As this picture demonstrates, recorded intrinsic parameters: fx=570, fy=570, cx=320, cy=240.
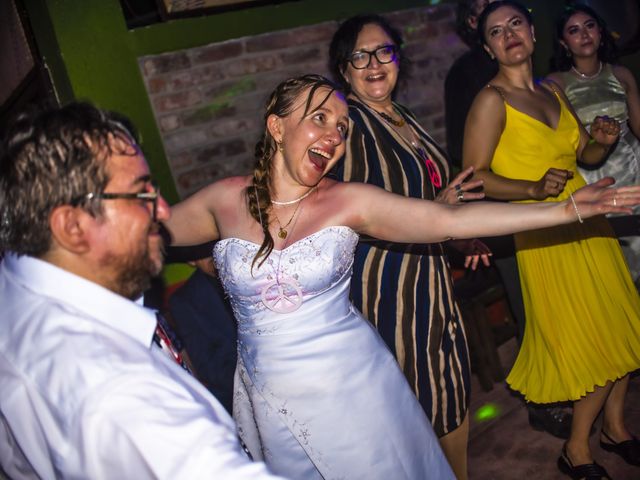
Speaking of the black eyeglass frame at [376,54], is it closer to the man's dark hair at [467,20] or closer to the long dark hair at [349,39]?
the long dark hair at [349,39]

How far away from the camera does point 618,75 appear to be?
11.4ft

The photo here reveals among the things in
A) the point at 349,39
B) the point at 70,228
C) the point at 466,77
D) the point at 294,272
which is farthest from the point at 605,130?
the point at 70,228

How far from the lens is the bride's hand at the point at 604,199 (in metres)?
1.62

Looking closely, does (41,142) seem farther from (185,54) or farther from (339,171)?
(185,54)

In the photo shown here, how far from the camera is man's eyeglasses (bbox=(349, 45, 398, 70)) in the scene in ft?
8.25

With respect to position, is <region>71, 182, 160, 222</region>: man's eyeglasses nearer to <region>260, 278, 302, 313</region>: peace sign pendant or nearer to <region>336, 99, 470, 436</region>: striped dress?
<region>260, 278, 302, 313</region>: peace sign pendant

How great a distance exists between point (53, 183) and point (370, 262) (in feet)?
4.66

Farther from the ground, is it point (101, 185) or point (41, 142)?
point (41, 142)

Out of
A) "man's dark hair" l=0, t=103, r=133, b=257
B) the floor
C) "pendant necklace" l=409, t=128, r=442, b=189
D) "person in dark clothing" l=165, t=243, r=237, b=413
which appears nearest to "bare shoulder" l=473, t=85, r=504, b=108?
"pendant necklace" l=409, t=128, r=442, b=189

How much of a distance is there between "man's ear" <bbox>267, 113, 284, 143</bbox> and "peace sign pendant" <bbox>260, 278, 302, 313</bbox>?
562 mm

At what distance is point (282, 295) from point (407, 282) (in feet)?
2.18

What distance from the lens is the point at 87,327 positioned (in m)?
1.12

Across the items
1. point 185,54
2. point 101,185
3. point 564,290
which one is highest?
point 185,54

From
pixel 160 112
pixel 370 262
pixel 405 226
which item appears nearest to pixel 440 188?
pixel 370 262
